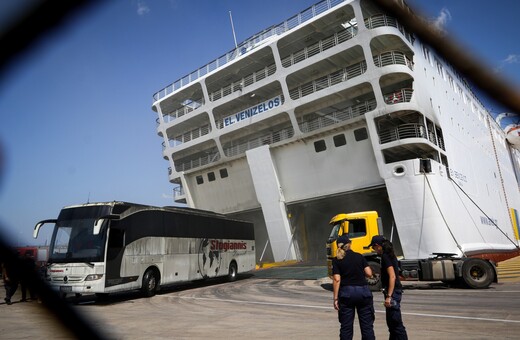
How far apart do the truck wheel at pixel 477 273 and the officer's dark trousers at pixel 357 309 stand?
8.81 m

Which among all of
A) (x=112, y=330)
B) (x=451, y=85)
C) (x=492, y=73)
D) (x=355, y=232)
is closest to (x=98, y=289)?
(x=112, y=330)

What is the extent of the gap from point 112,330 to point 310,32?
19733 mm

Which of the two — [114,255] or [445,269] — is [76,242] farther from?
[445,269]

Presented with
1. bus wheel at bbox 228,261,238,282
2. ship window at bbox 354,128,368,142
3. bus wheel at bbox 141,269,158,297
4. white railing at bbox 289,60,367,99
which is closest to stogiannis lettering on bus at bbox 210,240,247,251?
bus wheel at bbox 228,261,238,282

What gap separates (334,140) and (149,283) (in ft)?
43.7

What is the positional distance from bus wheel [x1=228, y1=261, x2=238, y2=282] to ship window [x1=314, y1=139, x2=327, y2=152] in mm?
8539

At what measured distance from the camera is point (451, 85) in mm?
27484

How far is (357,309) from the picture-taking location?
480 centimetres

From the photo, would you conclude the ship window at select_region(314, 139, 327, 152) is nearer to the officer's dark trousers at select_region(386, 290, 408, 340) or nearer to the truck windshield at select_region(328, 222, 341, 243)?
the truck windshield at select_region(328, 222, 341, 243)

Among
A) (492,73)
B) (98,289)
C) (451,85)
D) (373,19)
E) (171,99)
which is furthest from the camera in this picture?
(171,99)

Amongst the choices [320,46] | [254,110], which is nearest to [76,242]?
[254,110]

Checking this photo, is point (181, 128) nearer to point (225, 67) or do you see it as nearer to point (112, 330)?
point (225, 67)

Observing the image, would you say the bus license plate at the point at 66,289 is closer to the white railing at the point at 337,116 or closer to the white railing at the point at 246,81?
the white railing at the point at 337,116

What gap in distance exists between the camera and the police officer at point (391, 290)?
4.87m
